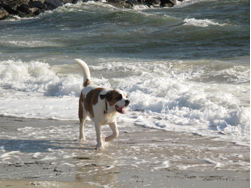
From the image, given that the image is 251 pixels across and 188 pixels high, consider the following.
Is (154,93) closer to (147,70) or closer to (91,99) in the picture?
(147,70)

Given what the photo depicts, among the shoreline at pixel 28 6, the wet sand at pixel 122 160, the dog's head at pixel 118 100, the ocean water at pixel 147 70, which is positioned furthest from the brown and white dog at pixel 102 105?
the shoreline at pixel 28 6

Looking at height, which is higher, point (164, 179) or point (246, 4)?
point (246, 4)

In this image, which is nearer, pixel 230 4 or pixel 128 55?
pixel 128 55

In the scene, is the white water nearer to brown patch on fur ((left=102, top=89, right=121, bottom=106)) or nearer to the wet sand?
the wet sand

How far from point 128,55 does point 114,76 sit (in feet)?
14.0

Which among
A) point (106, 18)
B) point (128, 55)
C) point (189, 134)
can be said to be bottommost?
point (189, 134)

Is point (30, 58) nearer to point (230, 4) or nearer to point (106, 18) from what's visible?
point (106, 18)

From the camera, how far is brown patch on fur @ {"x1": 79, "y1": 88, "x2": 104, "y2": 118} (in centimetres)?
554

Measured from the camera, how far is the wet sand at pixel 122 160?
4.17 m

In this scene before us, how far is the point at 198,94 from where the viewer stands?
27.6ft

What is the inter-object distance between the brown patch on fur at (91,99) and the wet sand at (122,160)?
60 cm

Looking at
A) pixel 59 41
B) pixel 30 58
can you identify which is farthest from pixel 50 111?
pixel 59 41

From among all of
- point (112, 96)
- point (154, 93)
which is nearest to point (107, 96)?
point (112, 96)

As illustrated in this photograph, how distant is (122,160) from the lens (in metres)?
5.04
